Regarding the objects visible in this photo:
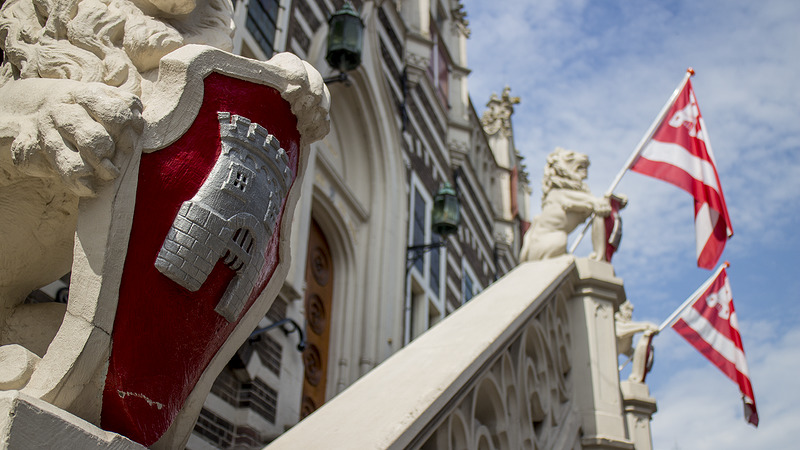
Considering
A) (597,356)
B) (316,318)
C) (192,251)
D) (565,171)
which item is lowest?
(192,251)

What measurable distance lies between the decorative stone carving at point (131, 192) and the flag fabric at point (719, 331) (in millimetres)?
6585

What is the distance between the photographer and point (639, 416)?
762cm

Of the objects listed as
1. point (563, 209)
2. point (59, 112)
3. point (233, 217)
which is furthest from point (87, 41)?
point (563, 209)

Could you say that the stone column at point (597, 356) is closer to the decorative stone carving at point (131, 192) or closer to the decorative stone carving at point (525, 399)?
the decorative stone carving at point (525, 399)

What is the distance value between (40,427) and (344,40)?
8.02 m

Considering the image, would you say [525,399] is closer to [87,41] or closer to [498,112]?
[87,41]

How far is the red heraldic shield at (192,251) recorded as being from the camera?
2332mm

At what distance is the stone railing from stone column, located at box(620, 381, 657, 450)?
4.99 ft

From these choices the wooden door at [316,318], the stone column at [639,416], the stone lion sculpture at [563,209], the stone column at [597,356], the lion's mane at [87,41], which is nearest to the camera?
the lion's mane at [87,41]

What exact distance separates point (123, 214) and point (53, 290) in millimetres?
3210

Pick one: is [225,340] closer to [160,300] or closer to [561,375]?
[160,300]

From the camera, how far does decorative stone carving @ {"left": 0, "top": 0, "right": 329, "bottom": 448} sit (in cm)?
225

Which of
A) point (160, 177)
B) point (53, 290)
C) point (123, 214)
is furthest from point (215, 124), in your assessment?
point (53, 290)

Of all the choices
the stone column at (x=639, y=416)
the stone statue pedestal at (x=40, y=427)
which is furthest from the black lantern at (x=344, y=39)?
the stone statue pedestal at (x=40, y=427)
